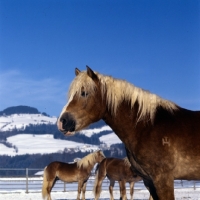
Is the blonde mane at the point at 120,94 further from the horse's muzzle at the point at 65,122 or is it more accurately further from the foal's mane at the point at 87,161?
the foal's mane at the point at 87,161

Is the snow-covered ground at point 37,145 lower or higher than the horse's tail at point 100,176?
higher

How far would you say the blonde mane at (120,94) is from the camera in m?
4.50

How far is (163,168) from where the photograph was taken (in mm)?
4117

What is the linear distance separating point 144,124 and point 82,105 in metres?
0.73

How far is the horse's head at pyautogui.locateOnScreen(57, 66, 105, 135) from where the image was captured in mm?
4383

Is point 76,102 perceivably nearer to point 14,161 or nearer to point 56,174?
point 56,174

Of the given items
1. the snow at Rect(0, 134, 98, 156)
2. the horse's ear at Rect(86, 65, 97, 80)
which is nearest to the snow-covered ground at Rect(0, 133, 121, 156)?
the snow at Rect(0, 134, 98, 156)

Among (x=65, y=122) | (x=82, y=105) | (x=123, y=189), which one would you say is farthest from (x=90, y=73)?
(x=123, y=189)

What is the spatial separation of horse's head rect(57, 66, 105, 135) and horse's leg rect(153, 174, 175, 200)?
3.29 ft

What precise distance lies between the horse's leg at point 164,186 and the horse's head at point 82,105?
1002 mm

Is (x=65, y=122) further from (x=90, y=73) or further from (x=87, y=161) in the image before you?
(x=87, y=161)

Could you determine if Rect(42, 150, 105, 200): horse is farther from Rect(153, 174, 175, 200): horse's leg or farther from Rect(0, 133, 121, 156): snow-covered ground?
Rect(0, 133, 121, 156): snow-covered ground

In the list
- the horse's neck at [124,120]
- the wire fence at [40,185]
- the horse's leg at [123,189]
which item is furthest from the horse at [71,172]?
the horse's neck at [124,120]

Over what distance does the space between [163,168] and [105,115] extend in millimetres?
956
